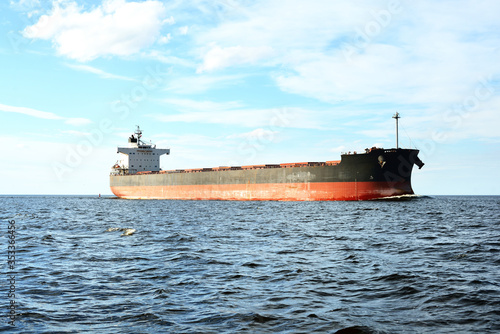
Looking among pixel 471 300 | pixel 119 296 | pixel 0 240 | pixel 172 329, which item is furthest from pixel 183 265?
pixel 0 240

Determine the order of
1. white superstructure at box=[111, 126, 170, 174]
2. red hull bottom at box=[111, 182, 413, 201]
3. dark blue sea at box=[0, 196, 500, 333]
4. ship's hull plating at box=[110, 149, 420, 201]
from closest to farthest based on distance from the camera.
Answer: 1. dark blue sea at box=[0, 196, 500, 333]
2. ship's hull plating at box=[110, 149, 420, 201]
3. red hull bottom at box=[111, 182, 413, 201]
4. white superstructure at box=[111, 126, 170, 174]

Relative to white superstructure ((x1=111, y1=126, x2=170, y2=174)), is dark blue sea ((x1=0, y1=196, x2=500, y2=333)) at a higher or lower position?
lower

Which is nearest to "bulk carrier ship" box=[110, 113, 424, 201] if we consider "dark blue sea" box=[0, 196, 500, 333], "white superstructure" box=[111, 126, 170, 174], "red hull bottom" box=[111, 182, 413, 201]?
"red hull bottom" box=[111, 182, 413, 201]

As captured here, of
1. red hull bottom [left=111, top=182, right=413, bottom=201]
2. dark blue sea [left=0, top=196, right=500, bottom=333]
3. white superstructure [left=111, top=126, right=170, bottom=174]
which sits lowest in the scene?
dark blue sea [left=0, top=196, right=500, bottom=333]

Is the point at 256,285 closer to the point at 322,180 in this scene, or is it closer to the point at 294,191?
the point at 322,180

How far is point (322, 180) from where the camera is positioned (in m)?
38.0

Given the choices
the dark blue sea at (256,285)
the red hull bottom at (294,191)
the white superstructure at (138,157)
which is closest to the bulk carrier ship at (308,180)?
the red hull bottom at (294,191)

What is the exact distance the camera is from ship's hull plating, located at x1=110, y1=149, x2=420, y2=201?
3603 cm

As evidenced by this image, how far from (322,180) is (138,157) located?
39.8 meters

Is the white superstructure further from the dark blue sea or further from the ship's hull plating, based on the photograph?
the dark blue sea

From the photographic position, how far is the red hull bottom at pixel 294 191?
36688mm

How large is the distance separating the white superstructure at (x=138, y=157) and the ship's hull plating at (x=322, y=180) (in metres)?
20.0

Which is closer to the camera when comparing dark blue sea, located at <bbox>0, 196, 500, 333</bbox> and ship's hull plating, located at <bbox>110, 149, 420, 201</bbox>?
dark blue sea, located at <bbox>0, 196, 500, 333</bbox>

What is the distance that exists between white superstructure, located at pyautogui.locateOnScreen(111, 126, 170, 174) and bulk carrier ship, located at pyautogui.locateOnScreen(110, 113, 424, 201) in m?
11.8
